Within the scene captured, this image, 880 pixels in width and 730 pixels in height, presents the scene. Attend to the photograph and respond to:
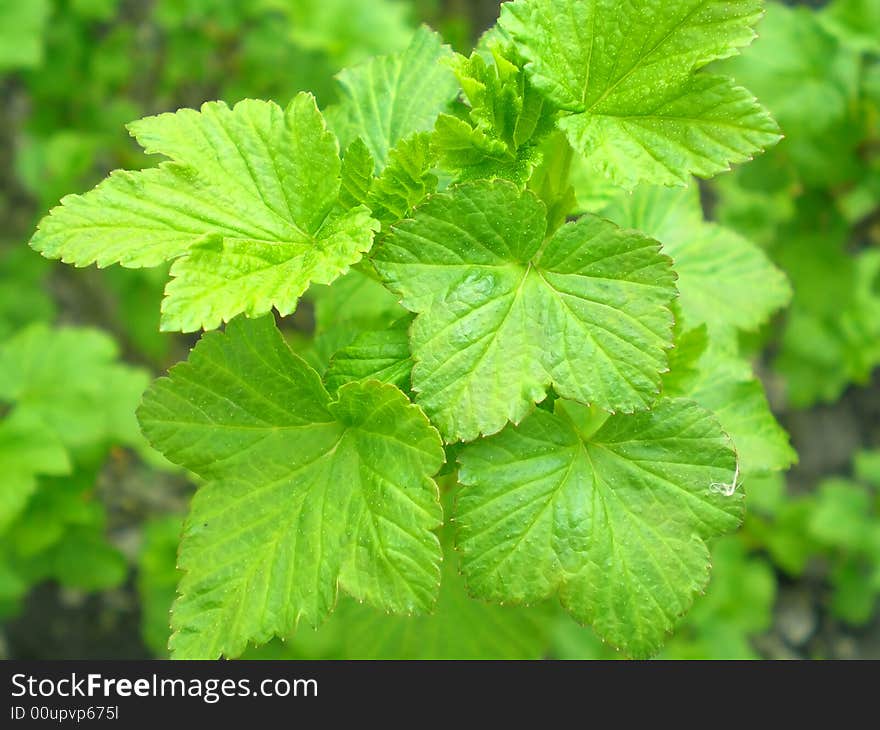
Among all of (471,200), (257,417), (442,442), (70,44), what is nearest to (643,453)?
(442,442)

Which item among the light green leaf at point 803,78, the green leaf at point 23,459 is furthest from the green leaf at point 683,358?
the green leaf at point 23,459

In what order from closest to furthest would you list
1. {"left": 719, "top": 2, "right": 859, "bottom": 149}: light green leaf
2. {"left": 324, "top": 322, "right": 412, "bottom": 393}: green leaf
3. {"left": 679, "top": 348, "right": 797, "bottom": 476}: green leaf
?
1. {"left": 324, "top": 322, "right": 412, "bottom": 393}: green leaf
2. {"left": 679, "top": 348, "right": 797, "bottom": 476}: green leaf
3. {"left": 719, "top": 2, "right": 859, "bottom": 149}: light green leaf

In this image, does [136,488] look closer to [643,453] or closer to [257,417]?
[257,417]

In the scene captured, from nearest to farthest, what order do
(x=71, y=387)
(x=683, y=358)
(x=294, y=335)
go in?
(x=683, y=358)
(x=71, y=387)
(x=294, y=335)

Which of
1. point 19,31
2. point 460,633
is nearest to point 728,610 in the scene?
point 460,633

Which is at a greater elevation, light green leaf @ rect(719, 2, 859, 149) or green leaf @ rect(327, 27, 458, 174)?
light green leaf @ rect(719, 2, 859, 149)

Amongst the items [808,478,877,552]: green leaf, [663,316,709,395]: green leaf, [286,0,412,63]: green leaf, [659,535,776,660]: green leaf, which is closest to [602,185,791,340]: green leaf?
[663,316,709,395]: green leaf

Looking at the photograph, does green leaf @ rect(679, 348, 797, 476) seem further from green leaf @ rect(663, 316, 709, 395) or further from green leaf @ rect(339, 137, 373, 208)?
green leaf @ rect(339, 137, 373, 208)

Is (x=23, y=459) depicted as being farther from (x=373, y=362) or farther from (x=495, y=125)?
(x=495, y=125)
